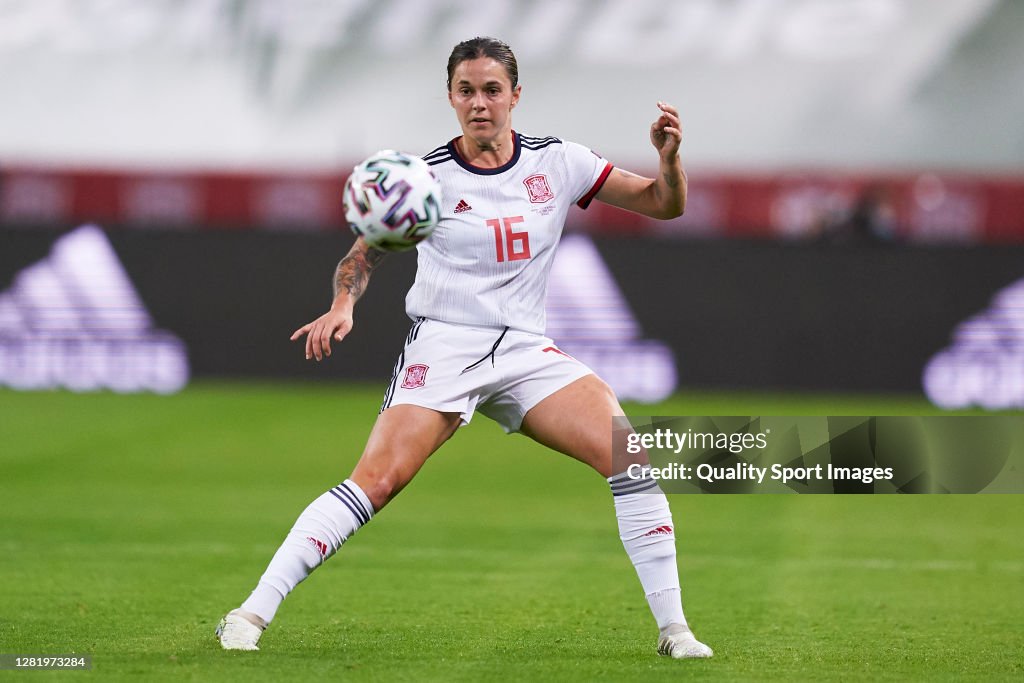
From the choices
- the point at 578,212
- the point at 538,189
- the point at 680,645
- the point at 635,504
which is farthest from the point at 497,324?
the point at 578,212

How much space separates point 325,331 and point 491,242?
75 cm

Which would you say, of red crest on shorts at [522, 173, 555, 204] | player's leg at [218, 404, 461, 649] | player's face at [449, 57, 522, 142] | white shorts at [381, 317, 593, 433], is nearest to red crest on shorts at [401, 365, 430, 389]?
white shorts at [381, 317, 593, 433]

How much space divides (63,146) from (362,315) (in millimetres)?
13647

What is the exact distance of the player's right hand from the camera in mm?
5305

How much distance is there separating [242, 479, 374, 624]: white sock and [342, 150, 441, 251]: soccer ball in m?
0.90

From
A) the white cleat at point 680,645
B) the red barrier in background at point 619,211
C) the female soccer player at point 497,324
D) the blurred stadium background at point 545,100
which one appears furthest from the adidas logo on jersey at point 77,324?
the white cleat at point 680,645

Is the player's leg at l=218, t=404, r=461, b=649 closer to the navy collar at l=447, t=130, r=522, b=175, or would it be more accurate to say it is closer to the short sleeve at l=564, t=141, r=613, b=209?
the navy collar at l=447, t=130, r=522, b=175

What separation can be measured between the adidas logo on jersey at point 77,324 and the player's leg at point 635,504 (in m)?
11.3

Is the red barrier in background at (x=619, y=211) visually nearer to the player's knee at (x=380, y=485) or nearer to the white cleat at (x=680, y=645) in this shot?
the white cleat at (x=680, y=645)

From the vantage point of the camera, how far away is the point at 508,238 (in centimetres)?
568

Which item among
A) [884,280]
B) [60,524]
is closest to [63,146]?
[884,280]

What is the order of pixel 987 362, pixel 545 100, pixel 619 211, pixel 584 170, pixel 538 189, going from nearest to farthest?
pixel 538 189 → pixel 584 170 → pixel 987 362 → pixel 619 211 → pixel 545 100

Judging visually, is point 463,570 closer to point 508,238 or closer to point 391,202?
point 508,238

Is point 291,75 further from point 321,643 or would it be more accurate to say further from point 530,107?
point 321,643
